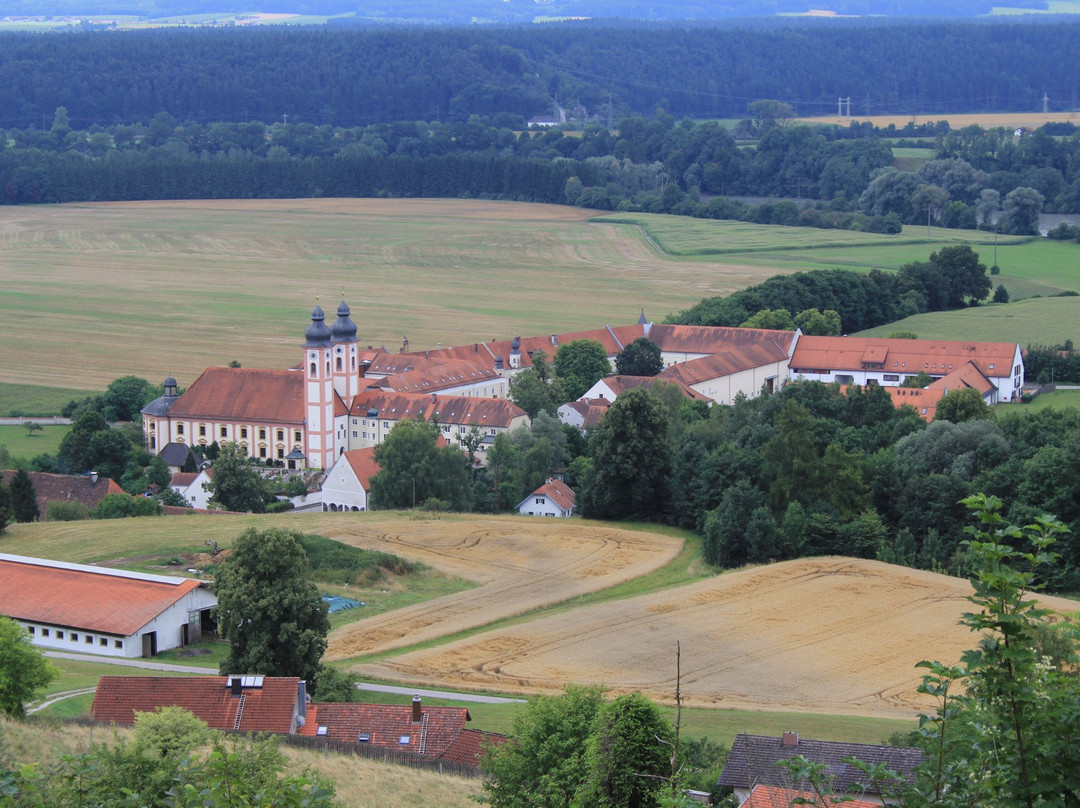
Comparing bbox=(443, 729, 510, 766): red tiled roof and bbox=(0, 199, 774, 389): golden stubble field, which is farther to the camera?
bbox=(0, 199, 774, 389): golden stubble field

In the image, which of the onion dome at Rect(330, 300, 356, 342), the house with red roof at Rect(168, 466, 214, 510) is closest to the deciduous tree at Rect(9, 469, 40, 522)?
the house with red roof at Rect(168, 466, 214, 510)

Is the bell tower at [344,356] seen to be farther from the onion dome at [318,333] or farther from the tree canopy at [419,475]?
the tree canopy at [419,475]

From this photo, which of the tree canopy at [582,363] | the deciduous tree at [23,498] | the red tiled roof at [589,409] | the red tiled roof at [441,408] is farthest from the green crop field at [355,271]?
the deciduous tree at [23,498]

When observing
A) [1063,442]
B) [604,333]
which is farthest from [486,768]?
[604,333]

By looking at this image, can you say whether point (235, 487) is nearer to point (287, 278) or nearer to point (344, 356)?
point (344, 356)

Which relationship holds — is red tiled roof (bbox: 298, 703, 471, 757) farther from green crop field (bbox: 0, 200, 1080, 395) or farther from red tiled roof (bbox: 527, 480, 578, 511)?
green crop field (bbox: 0, 200, 1080, 395)

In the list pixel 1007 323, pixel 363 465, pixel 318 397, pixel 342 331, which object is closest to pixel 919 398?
pixel 1007 323

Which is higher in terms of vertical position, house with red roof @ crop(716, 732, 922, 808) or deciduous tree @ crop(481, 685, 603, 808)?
deciduous tree @ crop(481, 685, 603, 808)
